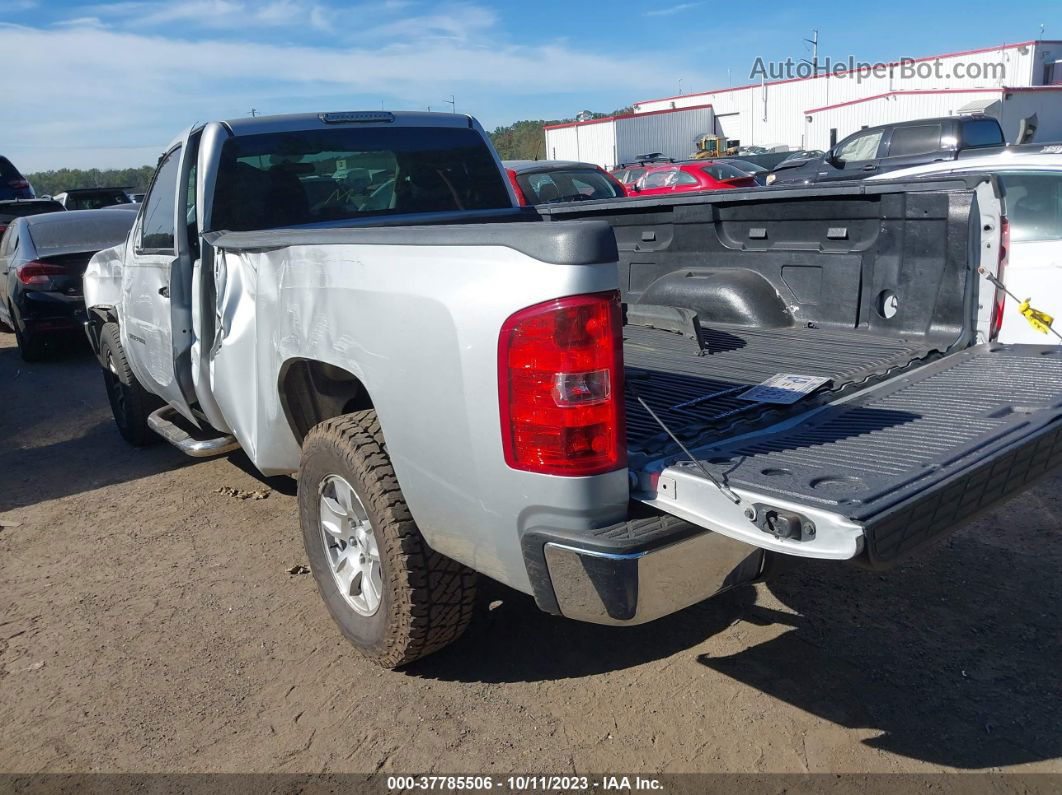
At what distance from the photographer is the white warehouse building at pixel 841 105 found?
103ft

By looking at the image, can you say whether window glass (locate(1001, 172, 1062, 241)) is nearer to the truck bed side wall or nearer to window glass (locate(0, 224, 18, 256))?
the truck bed side wall

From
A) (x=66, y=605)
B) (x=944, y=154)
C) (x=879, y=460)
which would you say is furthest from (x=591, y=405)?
(x=944, y=154)

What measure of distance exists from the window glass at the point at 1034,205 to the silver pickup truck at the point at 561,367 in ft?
8.11

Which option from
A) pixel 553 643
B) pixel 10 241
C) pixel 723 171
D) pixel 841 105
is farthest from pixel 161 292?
pixel 841 105

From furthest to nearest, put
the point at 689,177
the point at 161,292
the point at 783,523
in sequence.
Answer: the point at 689,177 < the point at 161,292 < the point at 783,523

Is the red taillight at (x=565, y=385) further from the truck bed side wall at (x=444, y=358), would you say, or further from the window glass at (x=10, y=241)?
the window glass at (x=10, y=241)

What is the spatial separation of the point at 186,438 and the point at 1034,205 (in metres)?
5.44

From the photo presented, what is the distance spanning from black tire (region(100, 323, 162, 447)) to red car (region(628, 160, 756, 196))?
511 inches

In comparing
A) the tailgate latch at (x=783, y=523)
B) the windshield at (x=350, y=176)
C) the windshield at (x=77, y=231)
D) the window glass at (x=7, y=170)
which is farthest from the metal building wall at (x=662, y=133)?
the tailgate latch at (x=783, y=523)

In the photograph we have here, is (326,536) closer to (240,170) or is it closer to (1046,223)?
(240,170)

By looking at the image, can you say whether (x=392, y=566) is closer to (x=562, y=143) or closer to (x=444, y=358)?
(x=444, y=358)

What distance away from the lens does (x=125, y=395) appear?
5.94 metres

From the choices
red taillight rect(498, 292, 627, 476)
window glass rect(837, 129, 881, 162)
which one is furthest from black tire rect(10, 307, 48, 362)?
window glass rect(837, 129, 881, 162)

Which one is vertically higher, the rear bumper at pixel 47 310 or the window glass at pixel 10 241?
the window glass at pixel 10 241
